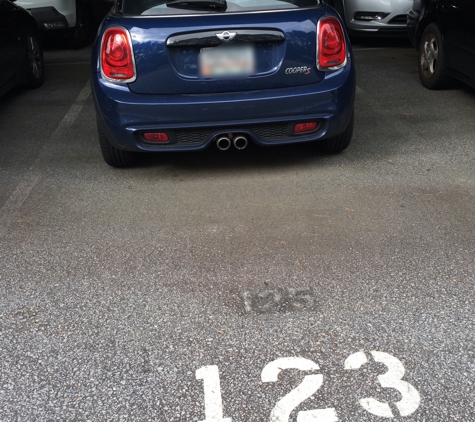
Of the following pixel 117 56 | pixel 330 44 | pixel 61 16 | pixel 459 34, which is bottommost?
pixel 61 16

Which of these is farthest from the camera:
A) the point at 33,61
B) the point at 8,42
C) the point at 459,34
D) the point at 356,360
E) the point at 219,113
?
the point at 33,61

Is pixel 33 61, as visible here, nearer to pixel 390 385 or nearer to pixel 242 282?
pixel 242 282

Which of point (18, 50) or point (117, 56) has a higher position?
point (117, 56)

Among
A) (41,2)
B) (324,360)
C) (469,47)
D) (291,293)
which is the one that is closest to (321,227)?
(291,293)

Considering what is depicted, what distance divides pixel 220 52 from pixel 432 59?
348 cm

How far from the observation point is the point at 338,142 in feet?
16.9

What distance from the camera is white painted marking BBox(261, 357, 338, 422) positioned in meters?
2.53

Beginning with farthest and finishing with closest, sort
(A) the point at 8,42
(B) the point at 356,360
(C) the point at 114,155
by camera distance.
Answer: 1. (A) the point at 8,42
2. (C) the point at 114,155
3. (B) the point at 356,360

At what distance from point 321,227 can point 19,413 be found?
2118mm

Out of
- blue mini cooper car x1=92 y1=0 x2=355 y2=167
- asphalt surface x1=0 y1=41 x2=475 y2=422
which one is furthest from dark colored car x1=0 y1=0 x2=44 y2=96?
blue mini cooper car x1=92 y1=0 x2=355 y2=167

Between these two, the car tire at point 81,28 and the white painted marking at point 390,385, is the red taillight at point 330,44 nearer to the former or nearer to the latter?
the white painted marking at point 390,385

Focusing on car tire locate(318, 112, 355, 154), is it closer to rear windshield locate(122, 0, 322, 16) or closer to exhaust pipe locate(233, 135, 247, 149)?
exhaust pipe locate(233, 135, 247, 149)

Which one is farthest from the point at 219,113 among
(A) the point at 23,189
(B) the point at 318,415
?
(B) the point at 318,415

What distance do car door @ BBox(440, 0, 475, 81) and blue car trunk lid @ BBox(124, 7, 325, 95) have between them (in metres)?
2.24
